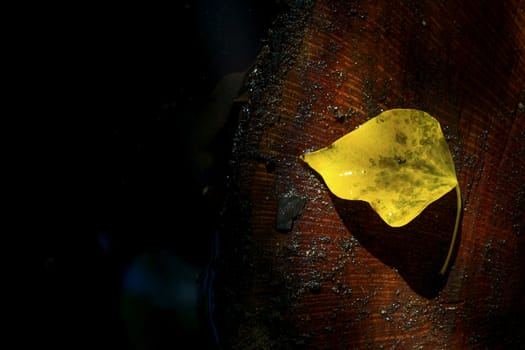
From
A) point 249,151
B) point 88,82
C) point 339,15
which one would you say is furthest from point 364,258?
point 88,82

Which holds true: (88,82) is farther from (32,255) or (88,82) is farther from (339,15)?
(339,15)

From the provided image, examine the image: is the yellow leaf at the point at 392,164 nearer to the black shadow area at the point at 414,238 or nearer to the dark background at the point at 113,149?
the black shadow area at the point at 414,238

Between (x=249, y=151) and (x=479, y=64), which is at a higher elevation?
(x=479, y=64)

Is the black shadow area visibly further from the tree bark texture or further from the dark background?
the dark background

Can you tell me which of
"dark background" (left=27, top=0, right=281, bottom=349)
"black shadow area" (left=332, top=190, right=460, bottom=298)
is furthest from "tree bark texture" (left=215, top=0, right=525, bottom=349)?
"dark background" (left=27, top=0, right=281, bottom=349)

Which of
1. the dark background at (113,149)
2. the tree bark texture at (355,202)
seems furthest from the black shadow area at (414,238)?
the dark background at (113,149)

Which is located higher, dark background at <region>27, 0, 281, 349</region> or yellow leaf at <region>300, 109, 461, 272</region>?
yellow leaf at <region>300, 109, 461, 272</region>
